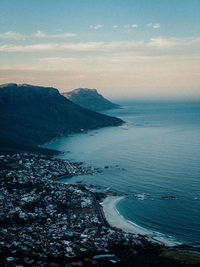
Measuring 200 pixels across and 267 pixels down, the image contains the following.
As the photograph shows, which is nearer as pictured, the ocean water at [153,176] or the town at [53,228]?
the town at [53,228]

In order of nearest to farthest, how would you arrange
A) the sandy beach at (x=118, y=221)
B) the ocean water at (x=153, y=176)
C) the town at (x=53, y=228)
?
the town at (x=53, y=228)
the sandy beach at (x=118, y=221)
the ocean water at (x=153, y=176)

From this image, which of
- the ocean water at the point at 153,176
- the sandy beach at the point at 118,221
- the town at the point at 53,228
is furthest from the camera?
the ocean water at the point at 153,176

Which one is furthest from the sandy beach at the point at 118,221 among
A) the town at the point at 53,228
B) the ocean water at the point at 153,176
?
the town at the point at 53,228

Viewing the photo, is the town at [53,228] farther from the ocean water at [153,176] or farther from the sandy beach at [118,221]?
the ocean water at [153,176]

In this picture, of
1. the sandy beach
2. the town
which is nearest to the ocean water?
the sandy beach

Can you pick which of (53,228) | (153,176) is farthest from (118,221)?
(153,176)

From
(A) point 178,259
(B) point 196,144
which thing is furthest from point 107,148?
(A) point 178,259

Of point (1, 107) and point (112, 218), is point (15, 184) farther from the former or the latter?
point (1, 107)
